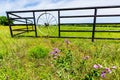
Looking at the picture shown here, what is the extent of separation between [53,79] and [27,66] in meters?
1.19

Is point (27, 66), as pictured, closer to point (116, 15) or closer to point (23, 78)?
point (23, 78)

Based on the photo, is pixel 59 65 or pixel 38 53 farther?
pixel 38 53

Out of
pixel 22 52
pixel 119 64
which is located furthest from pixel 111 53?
pixel 22 52

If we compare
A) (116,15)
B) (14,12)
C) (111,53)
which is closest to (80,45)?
(111,53)

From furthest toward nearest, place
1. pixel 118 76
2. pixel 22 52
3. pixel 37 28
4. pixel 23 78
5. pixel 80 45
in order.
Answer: pixel 37 28
pixel 80 45
pixel 22 52
pixel 23 78
pixel 118 76

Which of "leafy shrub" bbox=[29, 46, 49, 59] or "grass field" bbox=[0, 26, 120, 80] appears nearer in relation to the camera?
"grass field" bbox=[0, 26, 120, 80]

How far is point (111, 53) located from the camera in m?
4.79

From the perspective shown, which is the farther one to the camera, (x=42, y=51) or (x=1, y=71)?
(x=42, y=51)

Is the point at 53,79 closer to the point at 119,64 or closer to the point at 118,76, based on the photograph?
the point at 118,76

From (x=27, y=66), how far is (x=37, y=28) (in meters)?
4.50

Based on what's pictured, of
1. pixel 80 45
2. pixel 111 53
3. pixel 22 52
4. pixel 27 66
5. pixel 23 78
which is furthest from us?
pixel 80 45

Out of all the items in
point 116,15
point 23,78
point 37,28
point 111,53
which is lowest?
point 23,78

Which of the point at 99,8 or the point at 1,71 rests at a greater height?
the point at 99,8

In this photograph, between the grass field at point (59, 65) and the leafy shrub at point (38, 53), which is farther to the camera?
the leafy shrub at point (38, 53)
